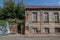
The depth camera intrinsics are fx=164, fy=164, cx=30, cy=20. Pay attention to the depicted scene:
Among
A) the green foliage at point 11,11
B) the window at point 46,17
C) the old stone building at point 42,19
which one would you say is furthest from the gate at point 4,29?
the green foliage at point 11,11

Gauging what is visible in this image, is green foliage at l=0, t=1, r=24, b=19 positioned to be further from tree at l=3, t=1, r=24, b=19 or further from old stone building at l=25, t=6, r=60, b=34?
old stone building at l=25, t=6, r=60, b=34

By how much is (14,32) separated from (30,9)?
563 centimetres

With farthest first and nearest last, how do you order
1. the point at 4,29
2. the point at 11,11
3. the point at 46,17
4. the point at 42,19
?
the point at 11,11, the point at 46,17, the point at 42,19, the point at 4,29

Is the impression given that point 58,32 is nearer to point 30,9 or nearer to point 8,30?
point 30,9

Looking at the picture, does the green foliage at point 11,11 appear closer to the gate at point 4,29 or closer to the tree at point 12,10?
the tree at point 12,10

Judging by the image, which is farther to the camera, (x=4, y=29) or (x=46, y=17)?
(x=46, y=17)

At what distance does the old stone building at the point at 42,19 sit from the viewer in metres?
32.8

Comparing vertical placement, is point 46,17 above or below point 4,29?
above

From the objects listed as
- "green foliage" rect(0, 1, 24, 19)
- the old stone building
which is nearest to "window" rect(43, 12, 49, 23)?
the old stone building

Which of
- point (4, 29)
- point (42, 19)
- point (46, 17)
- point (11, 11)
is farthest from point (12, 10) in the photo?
point (4, 29)

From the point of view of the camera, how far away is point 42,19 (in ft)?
108

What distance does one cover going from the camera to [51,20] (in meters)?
33.2

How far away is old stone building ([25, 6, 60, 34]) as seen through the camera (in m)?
32.8

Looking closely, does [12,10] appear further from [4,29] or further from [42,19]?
[4,29]
